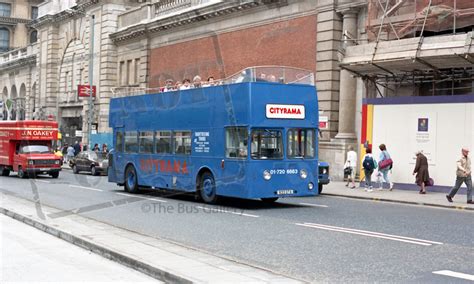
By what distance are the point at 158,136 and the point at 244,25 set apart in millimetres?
17377

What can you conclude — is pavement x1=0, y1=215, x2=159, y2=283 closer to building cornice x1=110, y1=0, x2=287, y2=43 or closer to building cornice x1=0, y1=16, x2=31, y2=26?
building cornice x1=110, y1=0, x2=287, y2=43

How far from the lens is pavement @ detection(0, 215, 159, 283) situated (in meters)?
8.03

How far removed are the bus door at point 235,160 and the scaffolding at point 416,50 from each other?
9360 millimetres

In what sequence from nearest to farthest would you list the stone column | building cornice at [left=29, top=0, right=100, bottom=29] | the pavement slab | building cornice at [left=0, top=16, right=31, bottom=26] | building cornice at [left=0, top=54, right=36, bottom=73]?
the pavement slab → the stone column → building cornice at [left=29, top=0, right=100, bottom=29] → building cornice at [left=0, top=54, right=36, bottom=73] → building cornice at [left=0, top=16, right=31, bottom=26]

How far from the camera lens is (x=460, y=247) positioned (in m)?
10.9

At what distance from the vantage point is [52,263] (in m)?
8.98

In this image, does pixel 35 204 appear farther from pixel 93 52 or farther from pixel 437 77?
pixel 93 52

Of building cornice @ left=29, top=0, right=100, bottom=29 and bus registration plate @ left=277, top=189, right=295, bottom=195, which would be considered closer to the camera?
bus registration plate @ left=277, top=189, right=295, bottom=195

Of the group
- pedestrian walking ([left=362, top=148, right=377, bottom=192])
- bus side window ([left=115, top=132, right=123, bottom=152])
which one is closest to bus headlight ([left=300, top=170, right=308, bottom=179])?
pedestrian walking ([left=362, top=148, right=377, bottom=192])

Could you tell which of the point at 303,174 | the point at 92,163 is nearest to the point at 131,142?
the point at 303,174

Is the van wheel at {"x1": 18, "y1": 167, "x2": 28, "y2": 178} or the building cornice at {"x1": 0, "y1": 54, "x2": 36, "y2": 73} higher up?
the building cornice at {"x1": 0, "y1": 54, "x2": 36, "y2": 73}

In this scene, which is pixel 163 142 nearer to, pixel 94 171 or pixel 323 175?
pixel 323 175

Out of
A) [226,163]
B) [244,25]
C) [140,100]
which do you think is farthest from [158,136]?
[244,25]

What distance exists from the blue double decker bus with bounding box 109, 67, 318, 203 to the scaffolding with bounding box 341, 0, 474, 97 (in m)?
7.05
